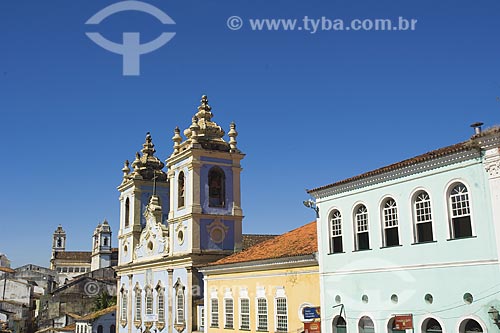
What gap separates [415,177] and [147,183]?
2400 cm

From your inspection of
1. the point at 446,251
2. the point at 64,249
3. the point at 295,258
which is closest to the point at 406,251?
the point at 446,251

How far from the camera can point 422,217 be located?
16.0 metres

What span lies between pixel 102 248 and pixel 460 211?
293 feet

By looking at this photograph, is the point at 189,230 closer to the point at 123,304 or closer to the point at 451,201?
the point at 123,304

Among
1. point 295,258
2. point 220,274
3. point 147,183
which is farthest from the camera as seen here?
point 147,183

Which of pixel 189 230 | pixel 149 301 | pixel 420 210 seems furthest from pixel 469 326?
pixel 149 301

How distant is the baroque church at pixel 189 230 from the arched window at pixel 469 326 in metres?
15.5

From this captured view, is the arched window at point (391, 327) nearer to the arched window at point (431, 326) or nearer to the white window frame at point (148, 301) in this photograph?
the arched window at point (431, 326)

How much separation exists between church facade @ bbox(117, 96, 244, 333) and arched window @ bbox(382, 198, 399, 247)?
43.8 feet

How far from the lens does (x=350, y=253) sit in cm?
1812

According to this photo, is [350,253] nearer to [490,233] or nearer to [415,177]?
[415,177]

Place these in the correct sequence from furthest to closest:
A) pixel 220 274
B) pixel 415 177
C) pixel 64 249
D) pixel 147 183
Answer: pixel 64 249
pixel 147 183
pixel 220 274
pixel 415 177

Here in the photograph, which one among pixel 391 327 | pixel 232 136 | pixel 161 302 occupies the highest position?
pixel 232 136

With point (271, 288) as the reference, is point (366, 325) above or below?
below
